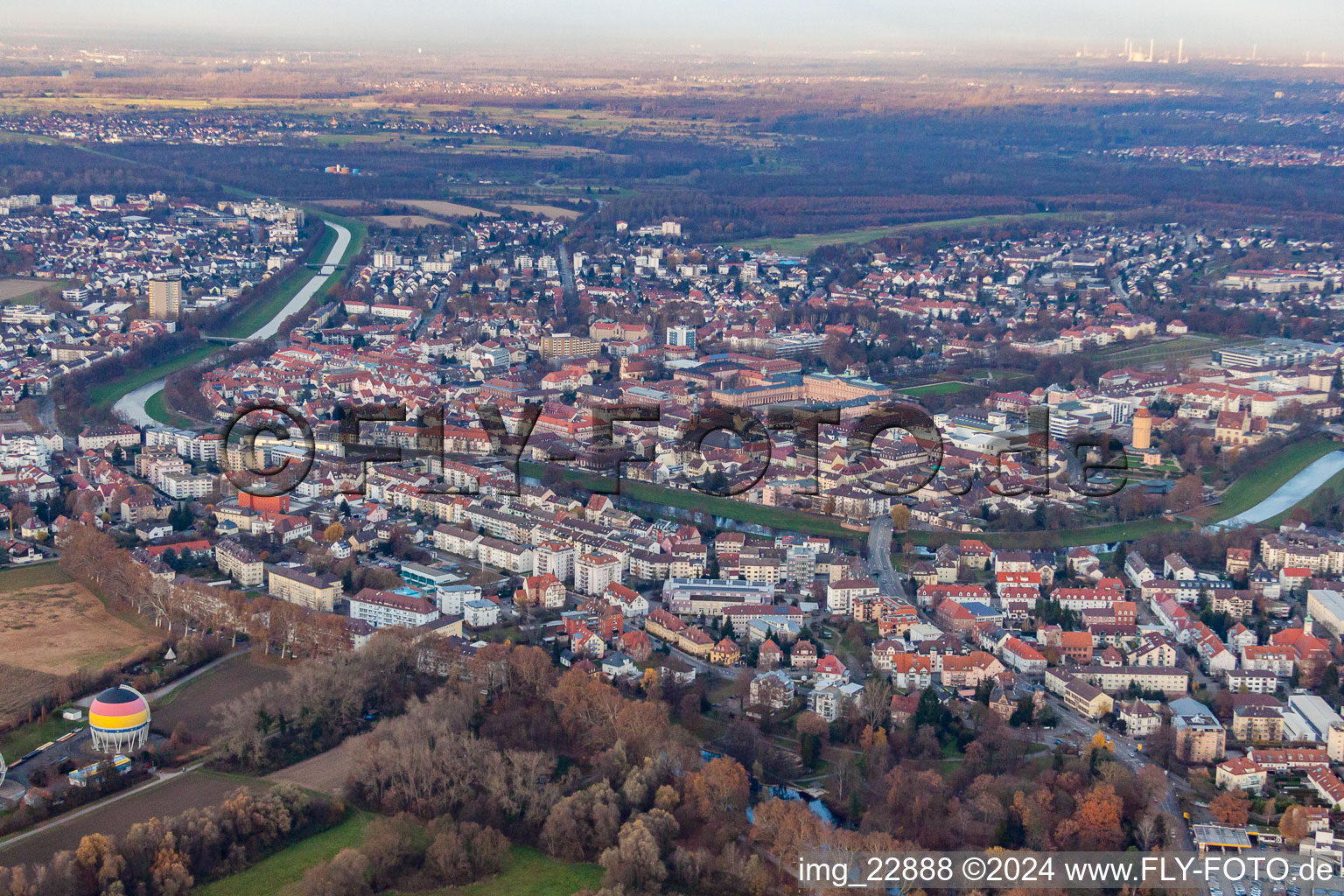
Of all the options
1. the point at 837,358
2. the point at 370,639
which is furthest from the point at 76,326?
the point at 370,639

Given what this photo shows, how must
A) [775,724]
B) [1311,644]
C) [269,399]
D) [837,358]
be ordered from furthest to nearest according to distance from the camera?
[837,358], [269,399], [1311,644], [775,724]

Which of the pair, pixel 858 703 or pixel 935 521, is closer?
pixel 858 703

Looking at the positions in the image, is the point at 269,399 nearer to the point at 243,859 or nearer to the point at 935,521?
the point at 935,521

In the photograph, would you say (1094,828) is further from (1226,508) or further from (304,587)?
(1226,508)

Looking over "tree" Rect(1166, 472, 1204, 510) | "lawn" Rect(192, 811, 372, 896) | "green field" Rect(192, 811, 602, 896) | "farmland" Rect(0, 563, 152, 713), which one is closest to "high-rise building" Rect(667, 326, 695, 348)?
"tree" Rect(1166, 472, 1204, 510)

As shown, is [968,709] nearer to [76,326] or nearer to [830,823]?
[830,823]

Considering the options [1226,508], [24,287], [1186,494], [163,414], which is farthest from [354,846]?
[24,287]

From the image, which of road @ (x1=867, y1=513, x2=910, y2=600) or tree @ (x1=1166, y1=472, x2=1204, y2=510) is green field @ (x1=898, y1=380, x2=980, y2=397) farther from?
road @ (x1=867, y1=513, x2=910, y2=600)

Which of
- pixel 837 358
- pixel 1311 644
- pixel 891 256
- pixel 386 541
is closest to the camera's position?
pixel 1311 644

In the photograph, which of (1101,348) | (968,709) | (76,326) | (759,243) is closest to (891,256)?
(759,243)
